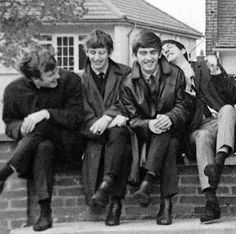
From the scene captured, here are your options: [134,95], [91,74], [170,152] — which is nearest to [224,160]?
[170,152]

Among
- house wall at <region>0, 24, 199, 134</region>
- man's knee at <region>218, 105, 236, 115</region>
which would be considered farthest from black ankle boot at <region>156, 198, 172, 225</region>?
house wall at <region>0, 24, 199, 134</region>

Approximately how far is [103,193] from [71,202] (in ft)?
2.46

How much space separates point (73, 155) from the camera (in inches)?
293

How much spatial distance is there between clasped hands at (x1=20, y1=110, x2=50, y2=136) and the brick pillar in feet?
72.2

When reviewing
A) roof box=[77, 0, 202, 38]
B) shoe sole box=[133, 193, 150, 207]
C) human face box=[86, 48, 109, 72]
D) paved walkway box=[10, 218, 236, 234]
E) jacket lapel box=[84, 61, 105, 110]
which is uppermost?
roof box=[77, 0, 202, 38]

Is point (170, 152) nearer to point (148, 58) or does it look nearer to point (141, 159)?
point (141, 159)

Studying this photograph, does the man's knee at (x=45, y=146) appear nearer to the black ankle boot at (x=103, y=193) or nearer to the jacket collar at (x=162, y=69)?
the black ankle boot at (x=103, y=193)

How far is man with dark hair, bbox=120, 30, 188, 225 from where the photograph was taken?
278 inches

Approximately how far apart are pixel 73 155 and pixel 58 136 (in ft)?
0.89

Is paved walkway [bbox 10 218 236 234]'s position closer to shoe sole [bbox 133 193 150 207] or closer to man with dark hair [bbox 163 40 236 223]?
man with dark hair [bbox 163 40 236 223]

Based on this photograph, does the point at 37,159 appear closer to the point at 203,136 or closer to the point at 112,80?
the point at 112,80

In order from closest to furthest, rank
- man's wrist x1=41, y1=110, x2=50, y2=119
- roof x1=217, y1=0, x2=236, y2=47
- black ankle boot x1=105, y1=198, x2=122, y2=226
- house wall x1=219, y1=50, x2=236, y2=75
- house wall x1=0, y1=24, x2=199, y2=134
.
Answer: man's wrist x1=41, y1=110, x2=50, y2=119 → black ankle boot x1=105, y1=198, x2=122, y2=226 → house wall x1=219, y1=50, x2=236, y2=75 → roof x1=217, y1=0, x2=236, y2=47 → house wall x1=0, y1=24, x2=199, y2=134

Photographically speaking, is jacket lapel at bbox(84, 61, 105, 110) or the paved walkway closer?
the paved walkway

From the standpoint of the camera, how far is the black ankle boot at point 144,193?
691 centimetres
